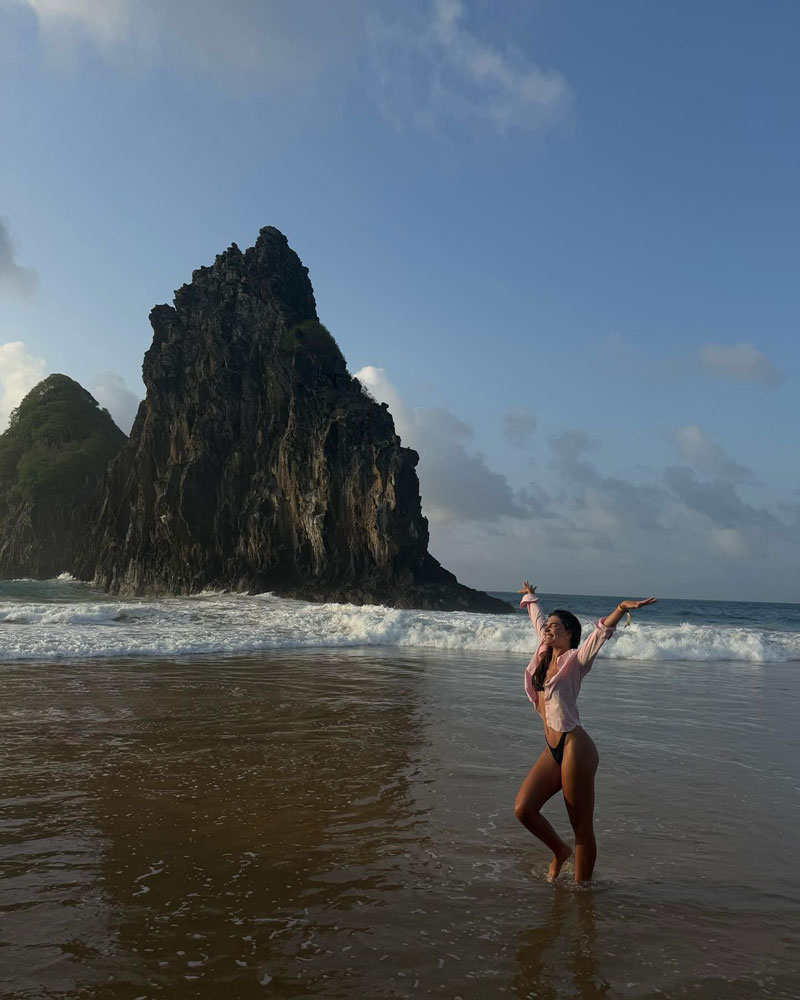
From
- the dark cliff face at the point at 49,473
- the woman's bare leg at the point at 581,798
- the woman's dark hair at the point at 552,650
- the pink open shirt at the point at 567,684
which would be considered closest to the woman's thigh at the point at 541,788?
the woman's bare leg at the point at 581,798

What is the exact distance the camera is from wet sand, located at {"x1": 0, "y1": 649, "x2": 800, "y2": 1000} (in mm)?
3172

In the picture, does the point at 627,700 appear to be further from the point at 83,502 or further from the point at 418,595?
the point at 83,502

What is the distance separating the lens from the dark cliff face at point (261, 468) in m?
47.3

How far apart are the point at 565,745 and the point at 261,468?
5337cm

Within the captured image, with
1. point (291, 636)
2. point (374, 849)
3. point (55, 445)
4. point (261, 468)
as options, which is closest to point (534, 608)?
point (374, 849)

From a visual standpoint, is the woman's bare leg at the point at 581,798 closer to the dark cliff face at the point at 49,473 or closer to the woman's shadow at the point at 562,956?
the woman's shadow at the point at 562,956

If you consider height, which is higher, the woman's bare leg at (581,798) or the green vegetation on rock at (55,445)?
the green vegetation on rock at (55,445)

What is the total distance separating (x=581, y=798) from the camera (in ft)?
13.8

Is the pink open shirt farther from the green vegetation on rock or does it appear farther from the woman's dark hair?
the green vegetation on rock

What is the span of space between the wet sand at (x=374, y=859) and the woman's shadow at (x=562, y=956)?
0.01 metres

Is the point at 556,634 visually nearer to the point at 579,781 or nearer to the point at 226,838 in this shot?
the point at 579,781

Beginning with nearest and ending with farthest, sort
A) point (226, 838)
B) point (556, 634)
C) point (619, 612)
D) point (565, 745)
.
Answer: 1. point (619, 612)
2. point (565, 745)
3. point (556, 634)
4. point (226, 838)

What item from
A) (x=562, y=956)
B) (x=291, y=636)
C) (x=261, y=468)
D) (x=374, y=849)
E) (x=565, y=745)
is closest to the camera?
(x=562, y=956)

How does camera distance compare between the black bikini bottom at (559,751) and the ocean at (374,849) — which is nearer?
the ocean at (374,849)
